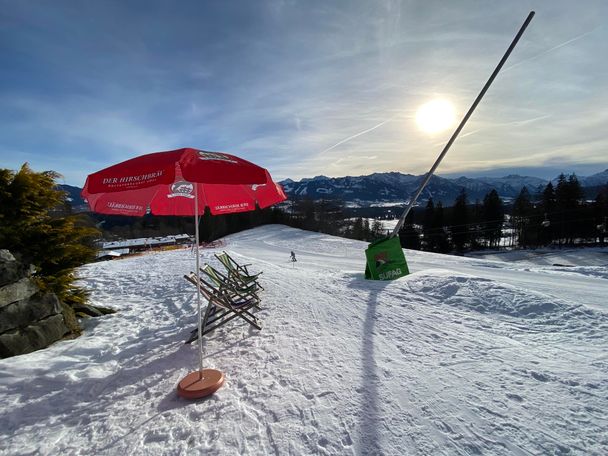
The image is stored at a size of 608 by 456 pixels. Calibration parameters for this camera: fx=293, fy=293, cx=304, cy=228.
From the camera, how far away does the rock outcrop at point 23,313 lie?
147 inches

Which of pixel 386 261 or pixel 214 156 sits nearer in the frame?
pixel 214 156

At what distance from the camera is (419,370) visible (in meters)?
3.70

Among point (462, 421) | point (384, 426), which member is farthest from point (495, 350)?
point (384, 426)

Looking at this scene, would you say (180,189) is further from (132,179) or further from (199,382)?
(199,382)

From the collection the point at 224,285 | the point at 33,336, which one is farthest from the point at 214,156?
the point at 33,336

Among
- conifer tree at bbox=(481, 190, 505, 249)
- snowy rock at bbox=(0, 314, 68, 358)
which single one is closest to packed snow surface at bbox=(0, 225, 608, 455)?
snowy rock at bbox=(0, 314, 68, 358)

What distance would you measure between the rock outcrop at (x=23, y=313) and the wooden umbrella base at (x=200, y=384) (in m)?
2.31

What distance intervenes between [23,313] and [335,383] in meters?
4.23

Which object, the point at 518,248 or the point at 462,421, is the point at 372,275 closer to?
the point at 462,421

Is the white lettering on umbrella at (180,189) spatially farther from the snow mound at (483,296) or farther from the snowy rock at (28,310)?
the snow mound at (483,296)

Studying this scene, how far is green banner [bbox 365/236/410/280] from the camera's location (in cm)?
863

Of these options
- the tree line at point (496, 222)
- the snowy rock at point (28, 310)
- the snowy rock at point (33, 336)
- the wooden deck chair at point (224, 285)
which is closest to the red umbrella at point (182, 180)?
the wooden deck chair at point (224, 285)

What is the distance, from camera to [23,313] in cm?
395

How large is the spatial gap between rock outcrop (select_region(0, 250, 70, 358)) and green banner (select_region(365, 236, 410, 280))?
7179 mm
